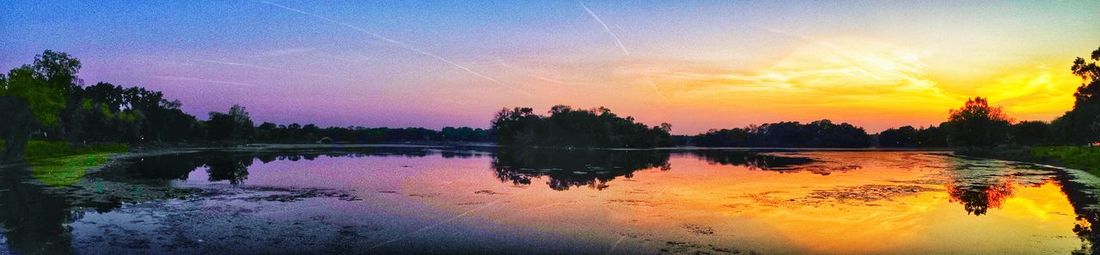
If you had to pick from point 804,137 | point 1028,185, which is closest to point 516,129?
point 804,137

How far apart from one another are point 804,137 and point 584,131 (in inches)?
3001

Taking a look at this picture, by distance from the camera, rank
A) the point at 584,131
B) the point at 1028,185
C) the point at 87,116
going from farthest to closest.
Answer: the point at 584,131 < the point at 87,116 < the point at 1028,185

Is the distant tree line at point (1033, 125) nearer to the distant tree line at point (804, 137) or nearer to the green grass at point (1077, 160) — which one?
the green grass at point (1077, 160)

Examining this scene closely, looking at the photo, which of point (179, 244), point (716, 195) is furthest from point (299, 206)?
point (716, 195)

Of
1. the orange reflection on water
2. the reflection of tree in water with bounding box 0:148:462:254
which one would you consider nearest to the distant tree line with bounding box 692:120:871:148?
the orange reflection on water

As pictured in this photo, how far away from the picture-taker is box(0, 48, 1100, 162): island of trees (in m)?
52.1

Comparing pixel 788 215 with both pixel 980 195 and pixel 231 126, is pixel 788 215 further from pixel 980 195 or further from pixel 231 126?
pixel 231 126

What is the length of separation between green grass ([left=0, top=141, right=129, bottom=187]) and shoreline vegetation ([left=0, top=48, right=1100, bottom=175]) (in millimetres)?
230

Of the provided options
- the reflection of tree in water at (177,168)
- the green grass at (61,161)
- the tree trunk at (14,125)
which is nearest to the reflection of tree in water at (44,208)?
the green grass at (61,161)

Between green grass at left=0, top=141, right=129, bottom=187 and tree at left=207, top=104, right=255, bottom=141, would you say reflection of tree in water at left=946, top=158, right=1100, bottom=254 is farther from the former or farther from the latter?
tree at left=207, top=104, right=255, bottom=141

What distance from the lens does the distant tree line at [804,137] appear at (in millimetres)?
183750

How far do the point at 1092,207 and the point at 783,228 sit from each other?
13.1m

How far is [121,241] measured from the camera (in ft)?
42.6

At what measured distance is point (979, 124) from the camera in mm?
100688
